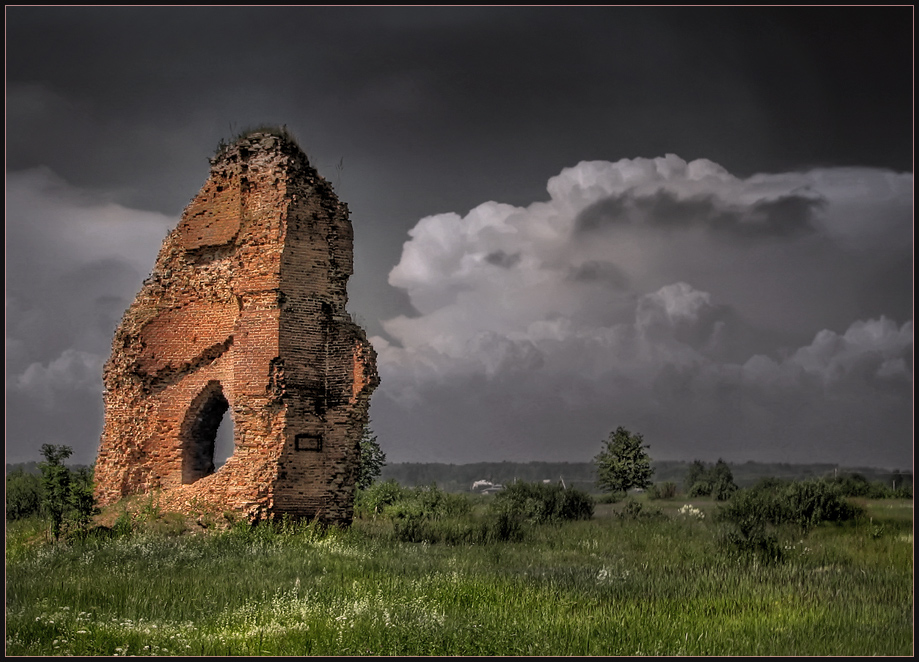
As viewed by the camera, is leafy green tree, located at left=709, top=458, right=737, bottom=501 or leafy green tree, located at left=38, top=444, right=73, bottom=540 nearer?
leafy green tree, located at left=38, top=444, right=73, bottom=540

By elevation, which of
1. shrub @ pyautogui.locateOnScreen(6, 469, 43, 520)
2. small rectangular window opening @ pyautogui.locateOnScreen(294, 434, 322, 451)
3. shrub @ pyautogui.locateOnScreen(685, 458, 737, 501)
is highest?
small rectangular window opening @ pyautogui.locateOnScreen(294, 434, 322, 451)

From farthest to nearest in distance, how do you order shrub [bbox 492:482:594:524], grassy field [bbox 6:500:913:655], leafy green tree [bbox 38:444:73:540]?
1. shrub [bbox 492:482:594:524]
2. leafy green tree [bbox 38:444:73:540]
3. grassy field [bbox 6:500:913:655]

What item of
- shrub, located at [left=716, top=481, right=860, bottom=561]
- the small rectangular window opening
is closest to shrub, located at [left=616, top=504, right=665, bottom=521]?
shrub, located at [left=716, top=481, right=860, bottom=561]

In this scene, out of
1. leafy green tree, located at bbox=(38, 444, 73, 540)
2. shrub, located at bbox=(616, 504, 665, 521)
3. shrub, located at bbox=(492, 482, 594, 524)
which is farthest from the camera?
shrub, located at bbox=(616, 504, 665, 521)

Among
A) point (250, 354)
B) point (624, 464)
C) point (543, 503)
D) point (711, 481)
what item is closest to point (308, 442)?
point (250, 354)

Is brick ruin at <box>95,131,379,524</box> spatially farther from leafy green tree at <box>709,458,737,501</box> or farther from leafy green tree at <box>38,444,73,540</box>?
leafy green tree at <box>709,458,737,501</box>

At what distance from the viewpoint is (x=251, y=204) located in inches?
589

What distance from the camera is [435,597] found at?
9438 millimetres

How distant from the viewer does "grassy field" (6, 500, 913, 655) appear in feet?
25.1

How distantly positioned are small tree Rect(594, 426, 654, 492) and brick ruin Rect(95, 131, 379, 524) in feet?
59.3

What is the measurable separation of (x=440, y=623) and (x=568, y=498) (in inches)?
555

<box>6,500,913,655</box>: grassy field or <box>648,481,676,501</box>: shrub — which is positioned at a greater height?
<box>6,500,913,655</box>: grassy field

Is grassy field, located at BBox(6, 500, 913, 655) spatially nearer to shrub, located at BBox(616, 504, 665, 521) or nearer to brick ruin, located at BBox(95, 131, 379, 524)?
brick ruin, located at BBox(95, 131, 379, 524)

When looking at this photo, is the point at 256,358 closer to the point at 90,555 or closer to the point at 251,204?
the point at 251,204
